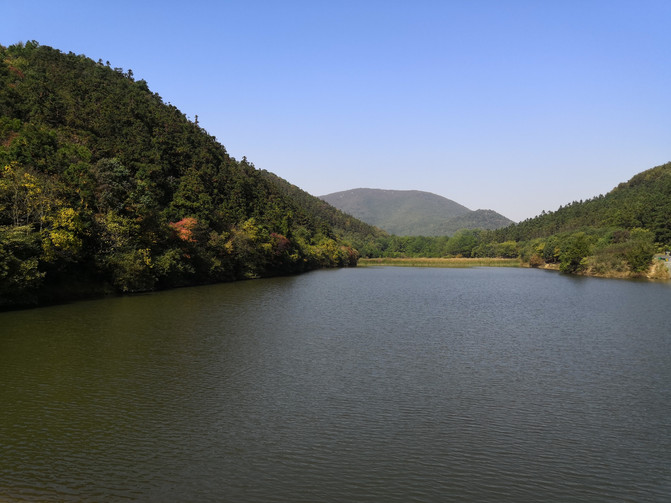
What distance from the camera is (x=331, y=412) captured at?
15.2 m

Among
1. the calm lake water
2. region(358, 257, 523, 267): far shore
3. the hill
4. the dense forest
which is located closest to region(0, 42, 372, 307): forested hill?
the dense forest

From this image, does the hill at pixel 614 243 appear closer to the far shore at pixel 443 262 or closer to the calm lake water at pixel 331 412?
the far shore at pixel 443 262

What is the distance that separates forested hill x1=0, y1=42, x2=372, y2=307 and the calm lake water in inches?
428

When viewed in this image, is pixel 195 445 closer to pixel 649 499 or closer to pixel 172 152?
pixel 649 499

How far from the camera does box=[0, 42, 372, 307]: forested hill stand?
38.4 m

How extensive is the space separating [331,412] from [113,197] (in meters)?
41.1

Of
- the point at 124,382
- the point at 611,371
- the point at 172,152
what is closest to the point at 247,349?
the point at 124,382

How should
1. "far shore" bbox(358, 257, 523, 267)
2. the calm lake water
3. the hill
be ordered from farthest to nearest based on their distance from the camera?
"far shore" bbox(358, 257, 523, 267) < the hill < the calm lake water

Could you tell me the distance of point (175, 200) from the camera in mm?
73500

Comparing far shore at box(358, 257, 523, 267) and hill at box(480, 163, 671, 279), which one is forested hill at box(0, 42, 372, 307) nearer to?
far shore at box(358, 257, 523, 267)

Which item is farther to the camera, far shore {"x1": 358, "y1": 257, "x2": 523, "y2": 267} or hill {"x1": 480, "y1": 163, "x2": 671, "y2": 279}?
far shore {"x1": 358, "y1": 257, "x2": 523, "y2": 267}

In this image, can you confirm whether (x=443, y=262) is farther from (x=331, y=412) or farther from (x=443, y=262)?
(x=331, y=412)

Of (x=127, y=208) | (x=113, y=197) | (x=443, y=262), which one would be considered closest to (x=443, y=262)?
(x=443, y=262)

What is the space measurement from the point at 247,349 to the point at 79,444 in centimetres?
1182
